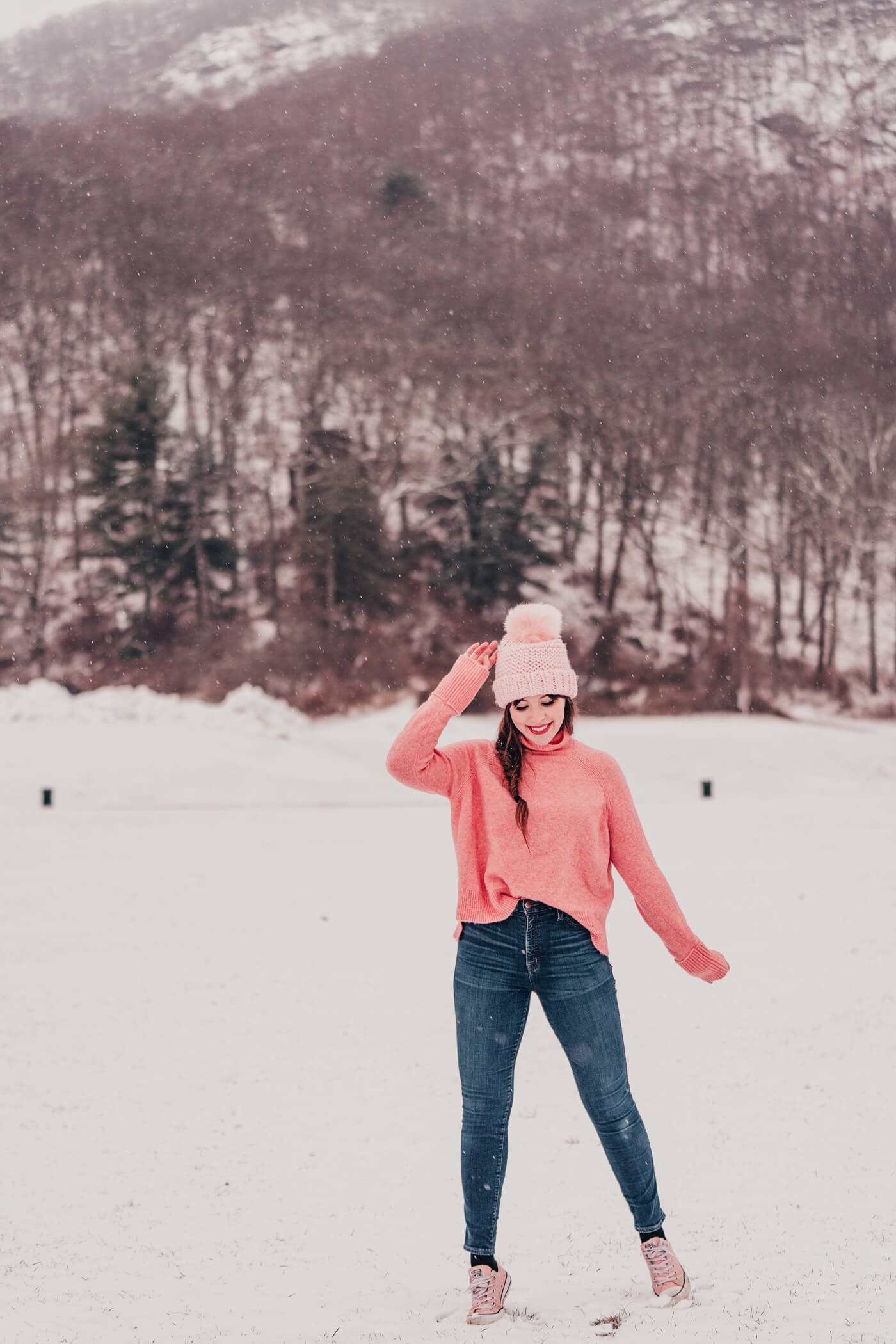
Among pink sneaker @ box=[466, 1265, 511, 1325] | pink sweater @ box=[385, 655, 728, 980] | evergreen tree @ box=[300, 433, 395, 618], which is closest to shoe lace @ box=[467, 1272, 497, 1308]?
pink sneaker @ box=[466, 1265, 511, 1325]

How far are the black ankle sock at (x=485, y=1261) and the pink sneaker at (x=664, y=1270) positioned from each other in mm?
362

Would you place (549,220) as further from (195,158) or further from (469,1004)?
(469,1004)

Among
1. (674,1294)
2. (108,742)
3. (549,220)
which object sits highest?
(549,220)

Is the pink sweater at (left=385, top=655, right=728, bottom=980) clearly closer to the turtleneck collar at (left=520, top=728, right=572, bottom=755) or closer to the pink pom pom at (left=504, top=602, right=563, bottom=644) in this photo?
the turtleneck collar at (left=520, top=728, right=572, bottom=755)

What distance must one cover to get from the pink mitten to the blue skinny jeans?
25 cm

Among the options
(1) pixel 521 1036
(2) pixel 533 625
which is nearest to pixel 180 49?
(2) pixel 533 625

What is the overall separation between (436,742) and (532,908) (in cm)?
45

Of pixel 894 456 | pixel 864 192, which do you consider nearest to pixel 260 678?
pixel 894 456

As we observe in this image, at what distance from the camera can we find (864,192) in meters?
28.4

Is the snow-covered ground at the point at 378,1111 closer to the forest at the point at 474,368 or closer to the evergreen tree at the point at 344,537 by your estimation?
the evergreen tree at the point at 344,537

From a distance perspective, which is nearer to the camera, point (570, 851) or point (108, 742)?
point (570, 851)

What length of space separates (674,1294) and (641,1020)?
3257 millimetres

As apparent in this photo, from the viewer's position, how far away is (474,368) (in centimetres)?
2698

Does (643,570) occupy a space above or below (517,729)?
below
